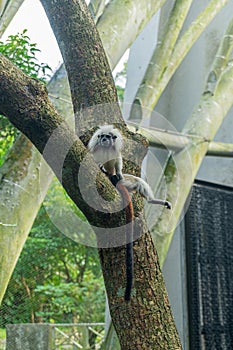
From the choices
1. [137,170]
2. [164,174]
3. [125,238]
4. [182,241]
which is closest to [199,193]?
[182,241]

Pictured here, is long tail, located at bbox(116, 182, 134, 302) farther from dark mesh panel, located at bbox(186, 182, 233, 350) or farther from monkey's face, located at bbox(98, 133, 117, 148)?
dark mesh panel, located at bbox(186, 182, 233, 350)

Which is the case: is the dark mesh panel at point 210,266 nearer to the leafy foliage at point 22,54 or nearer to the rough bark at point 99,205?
the leafy foliage at point 22,54

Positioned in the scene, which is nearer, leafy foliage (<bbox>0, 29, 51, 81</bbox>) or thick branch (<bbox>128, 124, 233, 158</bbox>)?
leafy foliage (<bbox>0, 29, 51, 81</bbox>)

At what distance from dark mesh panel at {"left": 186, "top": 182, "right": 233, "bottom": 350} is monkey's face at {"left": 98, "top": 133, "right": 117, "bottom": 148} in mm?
2308

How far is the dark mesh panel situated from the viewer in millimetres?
3680

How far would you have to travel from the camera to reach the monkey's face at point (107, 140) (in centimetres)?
162

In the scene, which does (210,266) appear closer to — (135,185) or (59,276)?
(135,185)

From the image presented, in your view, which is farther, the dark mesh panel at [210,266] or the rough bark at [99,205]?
the dark mesh panel at [210,266]

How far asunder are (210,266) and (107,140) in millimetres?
2457

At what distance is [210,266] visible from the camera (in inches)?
150

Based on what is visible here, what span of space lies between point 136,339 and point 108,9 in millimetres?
2102

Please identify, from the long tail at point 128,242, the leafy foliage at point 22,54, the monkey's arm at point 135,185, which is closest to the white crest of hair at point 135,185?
the monkey's arm at point 135,185

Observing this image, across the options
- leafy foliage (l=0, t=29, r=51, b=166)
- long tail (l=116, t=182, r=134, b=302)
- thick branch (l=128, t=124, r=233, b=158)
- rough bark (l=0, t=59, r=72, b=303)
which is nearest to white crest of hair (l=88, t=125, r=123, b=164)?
long tail (l=116, t=182, r=134, b=302)

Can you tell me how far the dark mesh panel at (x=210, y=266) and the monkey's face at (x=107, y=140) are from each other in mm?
2308
